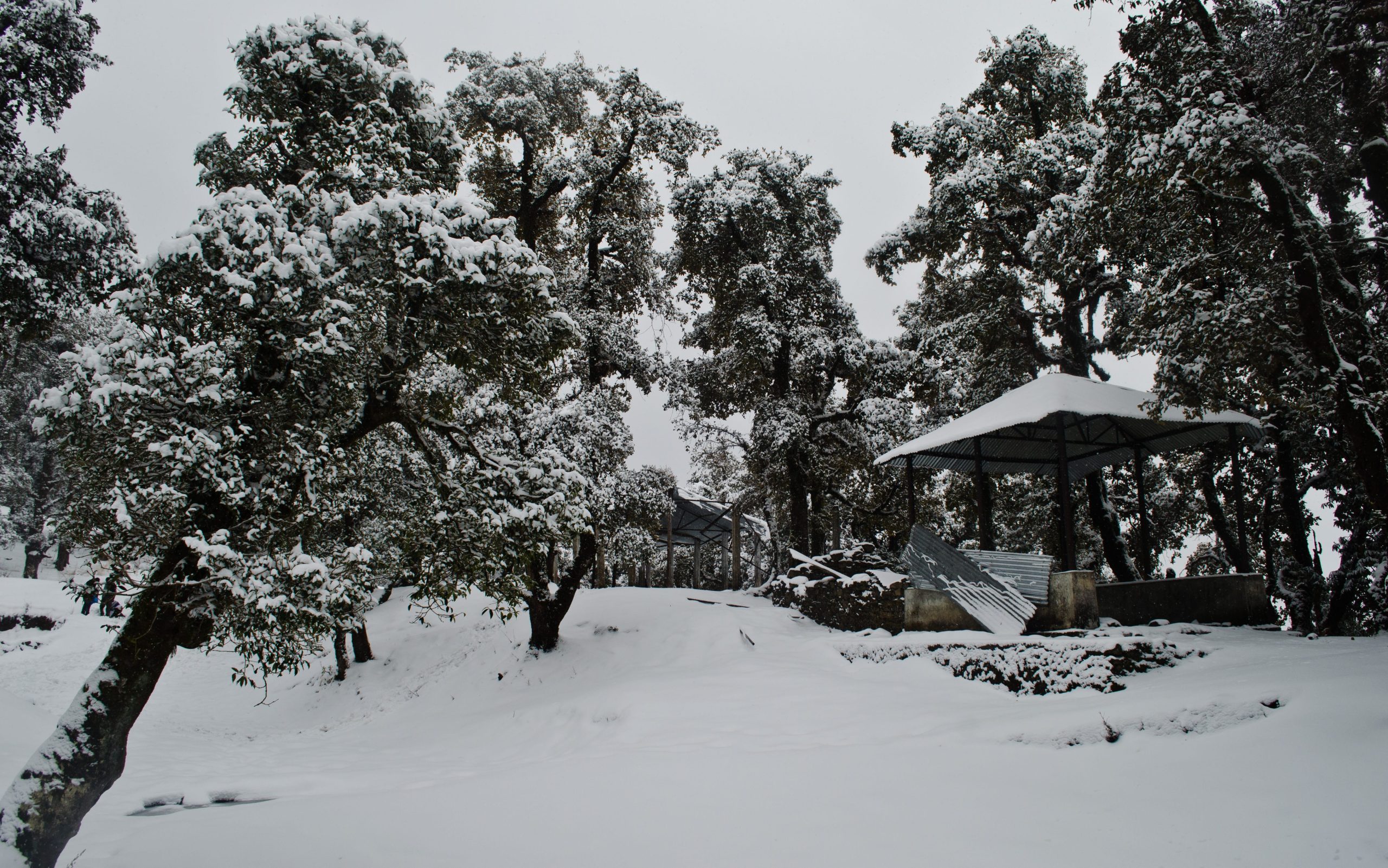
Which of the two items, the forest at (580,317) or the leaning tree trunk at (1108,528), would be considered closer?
the forest at (580,317)

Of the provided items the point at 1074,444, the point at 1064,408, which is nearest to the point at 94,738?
the point at 1064,408

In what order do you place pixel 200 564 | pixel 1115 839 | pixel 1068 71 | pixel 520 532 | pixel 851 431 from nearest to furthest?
pixel 1115 839 → pixel 200 564 → pixel 520 532 → pixel 1068 71 → pixel 851 431

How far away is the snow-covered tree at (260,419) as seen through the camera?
15.2 ft

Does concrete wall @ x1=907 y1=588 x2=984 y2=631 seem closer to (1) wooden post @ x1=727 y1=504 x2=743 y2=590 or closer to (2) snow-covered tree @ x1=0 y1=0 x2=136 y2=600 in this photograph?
(1) wooden post @ x1=727 y1=504 x2=743 y2=590

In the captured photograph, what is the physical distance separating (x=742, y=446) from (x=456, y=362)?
12.0 m

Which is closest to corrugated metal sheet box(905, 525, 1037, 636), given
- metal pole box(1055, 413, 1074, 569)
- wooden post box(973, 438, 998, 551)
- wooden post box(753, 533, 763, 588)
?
wooden post box(973, 438, 998, 551)

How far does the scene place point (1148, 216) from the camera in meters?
9.02

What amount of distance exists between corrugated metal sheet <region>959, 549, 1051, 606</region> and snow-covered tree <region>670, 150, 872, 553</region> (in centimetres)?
671

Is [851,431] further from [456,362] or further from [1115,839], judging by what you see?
[1115,839]

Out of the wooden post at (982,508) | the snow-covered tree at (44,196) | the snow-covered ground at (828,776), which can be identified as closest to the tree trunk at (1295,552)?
the snow-covered ground at (828,776)

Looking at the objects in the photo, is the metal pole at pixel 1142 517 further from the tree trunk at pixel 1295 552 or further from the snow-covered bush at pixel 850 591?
the snow-covered bush at pixel 850 591

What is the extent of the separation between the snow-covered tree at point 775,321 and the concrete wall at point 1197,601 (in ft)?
25.0

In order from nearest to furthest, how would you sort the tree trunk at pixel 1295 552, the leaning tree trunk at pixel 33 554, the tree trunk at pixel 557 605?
the tree trunk at pixel 1295 552
the tree trunk at pixel 557 605
the leaning tree trunk at pixel 33 554

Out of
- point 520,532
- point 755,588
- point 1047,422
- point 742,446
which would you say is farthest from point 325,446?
point 755,588
